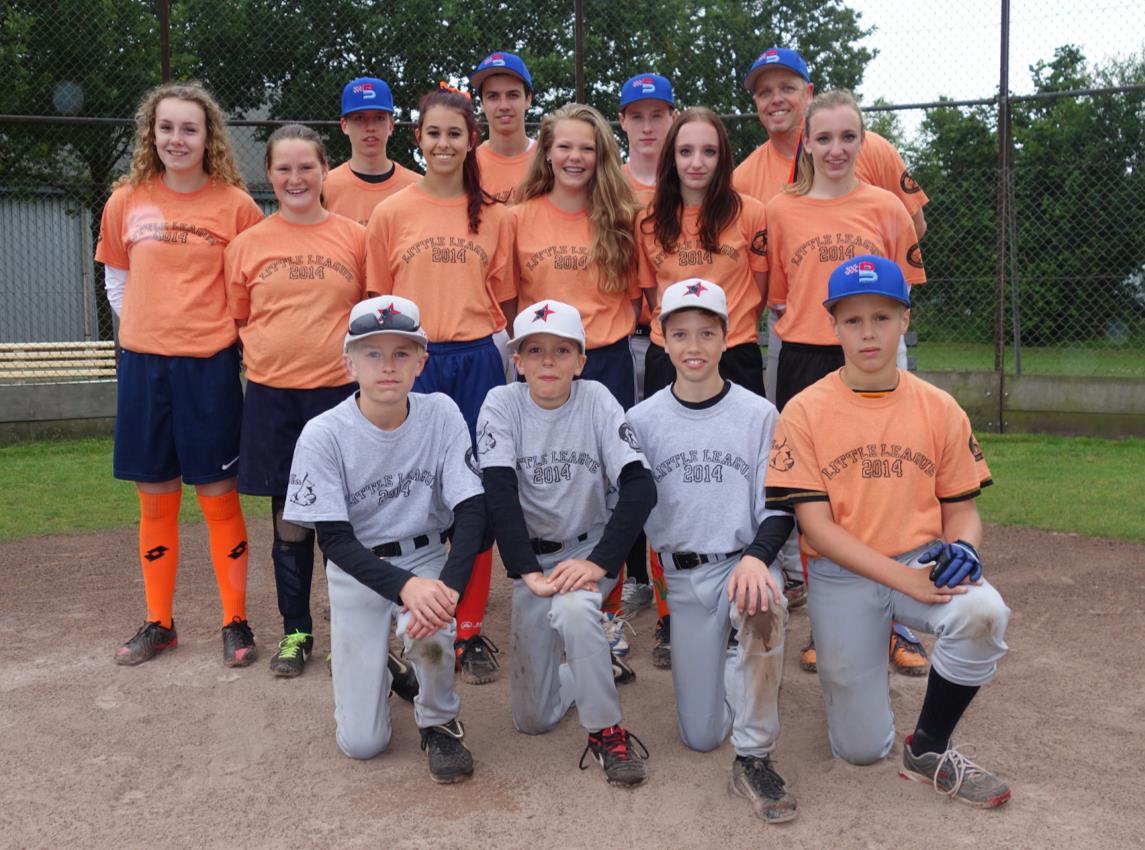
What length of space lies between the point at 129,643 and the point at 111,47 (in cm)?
1104

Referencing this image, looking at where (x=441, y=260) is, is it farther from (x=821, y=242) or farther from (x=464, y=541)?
(x=821, y=242)

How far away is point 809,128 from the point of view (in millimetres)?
3828

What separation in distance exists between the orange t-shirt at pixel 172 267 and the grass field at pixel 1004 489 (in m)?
2.75

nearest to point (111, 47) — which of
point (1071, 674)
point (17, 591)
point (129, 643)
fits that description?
point (17, 591)

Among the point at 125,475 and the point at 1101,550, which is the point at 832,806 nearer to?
the point at 125,475

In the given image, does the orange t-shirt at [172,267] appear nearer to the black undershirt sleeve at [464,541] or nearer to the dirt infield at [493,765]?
the dirt infield at [493,765]

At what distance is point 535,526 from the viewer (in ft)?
11.1

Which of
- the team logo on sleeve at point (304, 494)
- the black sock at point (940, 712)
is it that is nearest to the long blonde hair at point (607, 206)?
the team logo on sleeve at point (304, 494)

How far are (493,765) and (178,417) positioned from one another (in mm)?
1805

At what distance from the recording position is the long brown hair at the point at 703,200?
12.8ft

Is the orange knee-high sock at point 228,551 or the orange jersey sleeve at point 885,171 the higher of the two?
the orange jersey sleeve at point 885,171

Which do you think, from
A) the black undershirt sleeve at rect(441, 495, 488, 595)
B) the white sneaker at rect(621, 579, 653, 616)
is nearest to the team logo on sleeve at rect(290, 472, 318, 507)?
the black undershirt sleeve at rect(441, 495, 488, 595)

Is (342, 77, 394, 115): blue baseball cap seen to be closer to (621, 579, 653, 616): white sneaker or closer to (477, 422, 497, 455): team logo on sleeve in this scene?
(477, 422, 497, 455): team logo on sleeve

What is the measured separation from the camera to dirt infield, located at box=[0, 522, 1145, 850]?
2656 mm
